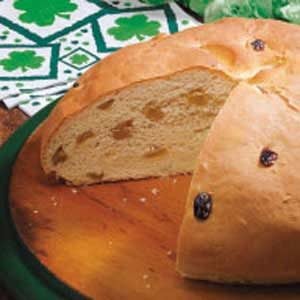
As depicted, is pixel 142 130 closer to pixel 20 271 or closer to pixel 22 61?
pixel 20 271

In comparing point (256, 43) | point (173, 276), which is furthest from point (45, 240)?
point (256, 43)

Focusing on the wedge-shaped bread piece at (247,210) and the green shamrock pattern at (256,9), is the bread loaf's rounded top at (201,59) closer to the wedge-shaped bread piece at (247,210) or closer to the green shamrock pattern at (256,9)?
the wedge-shaped bread piece at (247,210)

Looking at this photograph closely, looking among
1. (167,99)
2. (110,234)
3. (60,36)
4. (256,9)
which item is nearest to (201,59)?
(167,99)

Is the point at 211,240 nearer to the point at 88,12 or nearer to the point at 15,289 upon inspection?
the point at 15,289

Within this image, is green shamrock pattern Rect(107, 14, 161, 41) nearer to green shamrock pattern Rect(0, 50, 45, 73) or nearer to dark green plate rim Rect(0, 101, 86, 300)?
green shamrock pattern Rect(0, 50, 45, 73)

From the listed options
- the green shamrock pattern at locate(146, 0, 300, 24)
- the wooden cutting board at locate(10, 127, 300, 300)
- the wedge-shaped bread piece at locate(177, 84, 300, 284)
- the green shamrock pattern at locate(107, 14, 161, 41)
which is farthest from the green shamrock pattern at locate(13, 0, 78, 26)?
the wedge-shaped bread piece at locate(177, 84, 300, 284)
